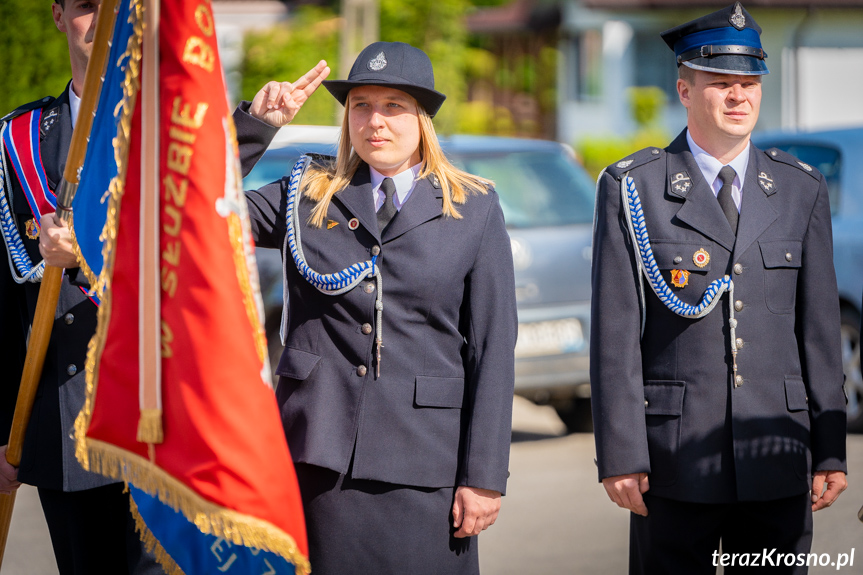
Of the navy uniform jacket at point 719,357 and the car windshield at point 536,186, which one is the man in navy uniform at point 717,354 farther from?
the car windshield at point 536,186

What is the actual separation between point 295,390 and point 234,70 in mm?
18058

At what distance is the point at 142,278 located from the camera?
2.46 meters

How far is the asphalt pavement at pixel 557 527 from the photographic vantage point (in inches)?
197

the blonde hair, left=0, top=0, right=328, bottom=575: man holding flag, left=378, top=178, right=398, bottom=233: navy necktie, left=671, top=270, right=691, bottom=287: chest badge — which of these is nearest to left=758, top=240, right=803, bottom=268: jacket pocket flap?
left=671, top=270, right=691, bottom=287: chest badge

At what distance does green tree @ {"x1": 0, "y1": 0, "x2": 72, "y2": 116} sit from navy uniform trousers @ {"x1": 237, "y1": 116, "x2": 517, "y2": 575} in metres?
7.21

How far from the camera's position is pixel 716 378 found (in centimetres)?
312

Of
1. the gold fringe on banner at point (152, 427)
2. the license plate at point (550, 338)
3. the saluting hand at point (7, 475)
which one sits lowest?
the license plate at point (550, 338)

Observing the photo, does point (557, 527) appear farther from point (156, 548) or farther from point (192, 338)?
point (192, 338)

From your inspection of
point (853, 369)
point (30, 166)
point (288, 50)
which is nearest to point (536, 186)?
point (853, 369)

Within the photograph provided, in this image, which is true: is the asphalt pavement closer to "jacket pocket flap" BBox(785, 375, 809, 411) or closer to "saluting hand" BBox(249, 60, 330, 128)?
"jacket pocket flap" BBox(785, 375, 809, 411)

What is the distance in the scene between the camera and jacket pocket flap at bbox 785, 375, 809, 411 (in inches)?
123

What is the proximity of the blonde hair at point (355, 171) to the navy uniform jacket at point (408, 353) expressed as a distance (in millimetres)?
39

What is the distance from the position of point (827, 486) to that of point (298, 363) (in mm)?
1630

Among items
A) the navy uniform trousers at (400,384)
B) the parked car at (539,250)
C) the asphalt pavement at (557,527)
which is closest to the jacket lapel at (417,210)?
the navy uniform trousers at (400,384)
